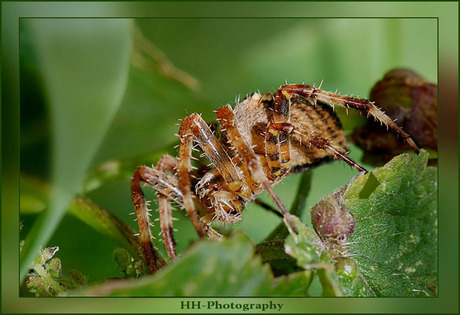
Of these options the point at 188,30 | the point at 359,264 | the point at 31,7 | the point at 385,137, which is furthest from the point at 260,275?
the point at 188,30

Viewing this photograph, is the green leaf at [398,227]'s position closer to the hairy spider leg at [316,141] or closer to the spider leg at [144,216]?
the hairy spider leg at [316,141]

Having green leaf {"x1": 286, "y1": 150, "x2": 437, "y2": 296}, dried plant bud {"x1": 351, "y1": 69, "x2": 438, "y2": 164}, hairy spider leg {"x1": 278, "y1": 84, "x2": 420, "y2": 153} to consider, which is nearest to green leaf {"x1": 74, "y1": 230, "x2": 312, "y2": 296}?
green leaf {"x1": 286, "y1": 150, "x2": 437, "y2": 296}

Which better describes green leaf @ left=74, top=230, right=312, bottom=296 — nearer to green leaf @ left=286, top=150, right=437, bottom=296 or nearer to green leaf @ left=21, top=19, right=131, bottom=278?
green leaf @ left=286, top=150, right=437, bottom=296

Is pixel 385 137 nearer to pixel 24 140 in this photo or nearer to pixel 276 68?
pixel 276 68

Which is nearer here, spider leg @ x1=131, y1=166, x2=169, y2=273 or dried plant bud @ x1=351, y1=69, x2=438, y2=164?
spider leg @ x1=131, y1=166, x2=169, y2=273

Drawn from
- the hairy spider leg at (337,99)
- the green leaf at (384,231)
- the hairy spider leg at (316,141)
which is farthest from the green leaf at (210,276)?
the hairy spider leg at (337,99)

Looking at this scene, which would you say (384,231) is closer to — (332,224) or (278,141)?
(332,224)

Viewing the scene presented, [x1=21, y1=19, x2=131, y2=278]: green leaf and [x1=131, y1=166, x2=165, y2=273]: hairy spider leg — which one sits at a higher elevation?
[x1=21, y1=19, x2=131, y2=278]: green leaf
